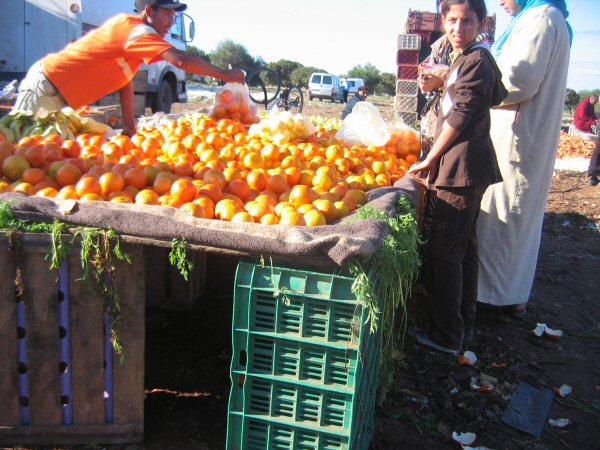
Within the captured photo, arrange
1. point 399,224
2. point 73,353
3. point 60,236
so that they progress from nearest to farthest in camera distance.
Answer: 1. point 60,236
2. point 73,353
3. point 399,224

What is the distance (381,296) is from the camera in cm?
219

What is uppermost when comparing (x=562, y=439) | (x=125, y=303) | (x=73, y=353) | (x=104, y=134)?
(x=104, y=134)

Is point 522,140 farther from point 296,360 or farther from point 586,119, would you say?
point 586,119

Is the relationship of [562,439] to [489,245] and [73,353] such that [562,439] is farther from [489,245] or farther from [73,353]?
[73,353]

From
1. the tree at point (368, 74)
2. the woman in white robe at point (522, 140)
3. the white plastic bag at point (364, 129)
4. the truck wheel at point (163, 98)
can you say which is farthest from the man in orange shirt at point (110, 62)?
the tree at point (368, 74)

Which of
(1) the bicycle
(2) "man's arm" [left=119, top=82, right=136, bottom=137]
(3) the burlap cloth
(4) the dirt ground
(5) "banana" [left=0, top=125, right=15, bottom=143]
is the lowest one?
(4) the dirt ground

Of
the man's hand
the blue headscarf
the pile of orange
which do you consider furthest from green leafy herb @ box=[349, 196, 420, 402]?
the man's hand

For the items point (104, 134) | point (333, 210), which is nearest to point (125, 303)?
point (333, 210)

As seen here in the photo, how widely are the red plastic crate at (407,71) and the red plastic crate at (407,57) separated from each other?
0.36ft

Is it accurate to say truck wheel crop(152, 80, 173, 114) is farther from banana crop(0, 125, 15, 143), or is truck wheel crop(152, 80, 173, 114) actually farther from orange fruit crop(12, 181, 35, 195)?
orange fruit crop(12, 181, 35, 195)

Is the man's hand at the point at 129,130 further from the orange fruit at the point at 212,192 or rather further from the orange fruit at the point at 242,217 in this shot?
the orange fruit at the point at 242,217

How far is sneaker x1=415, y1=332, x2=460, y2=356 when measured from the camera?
353 cm

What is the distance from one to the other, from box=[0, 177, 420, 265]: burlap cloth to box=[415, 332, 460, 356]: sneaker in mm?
1665

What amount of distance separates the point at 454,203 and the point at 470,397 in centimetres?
119
